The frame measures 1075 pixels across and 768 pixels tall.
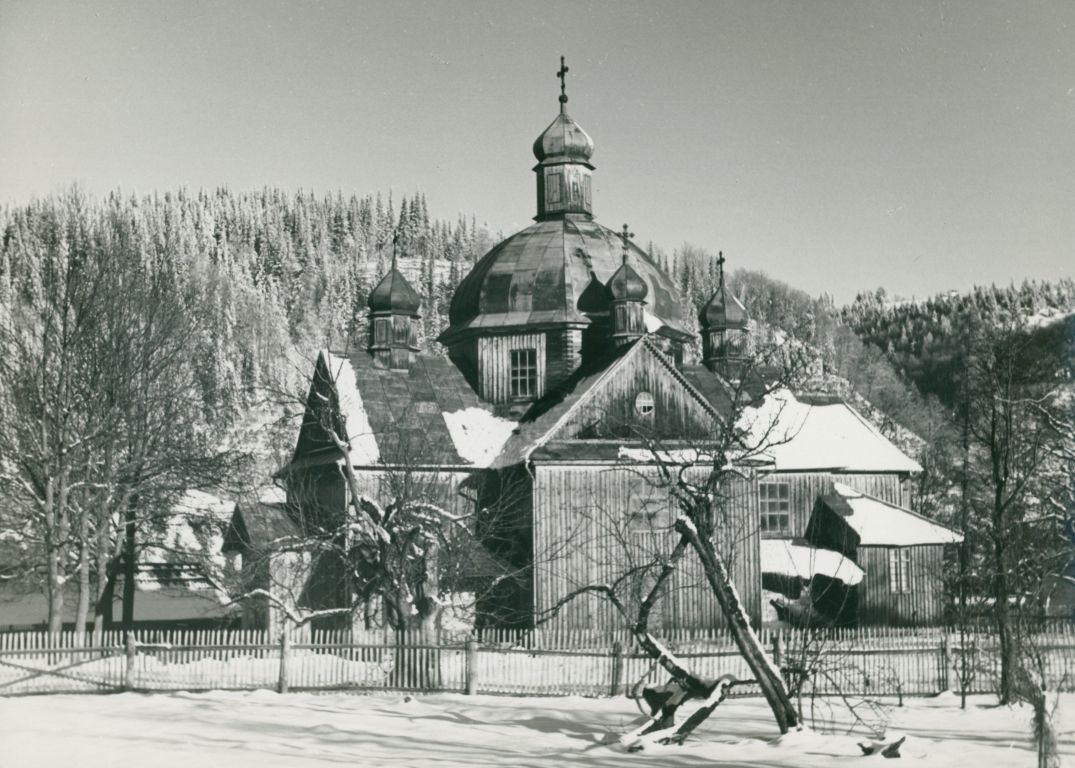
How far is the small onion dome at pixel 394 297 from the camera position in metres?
35.2

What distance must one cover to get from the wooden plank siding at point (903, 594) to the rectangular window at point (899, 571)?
7cm

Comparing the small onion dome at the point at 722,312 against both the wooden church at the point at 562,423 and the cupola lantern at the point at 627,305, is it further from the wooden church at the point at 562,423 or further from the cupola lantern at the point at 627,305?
the cupola lantern at the point at 627,305

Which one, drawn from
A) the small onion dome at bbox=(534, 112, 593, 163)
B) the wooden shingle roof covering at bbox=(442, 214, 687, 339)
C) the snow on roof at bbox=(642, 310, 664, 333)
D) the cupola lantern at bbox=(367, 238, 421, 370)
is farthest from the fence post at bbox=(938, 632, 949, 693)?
the small onion dome at bbox=(534, 112, 593, 163)

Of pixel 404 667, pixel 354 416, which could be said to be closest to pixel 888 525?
pixel 354 416

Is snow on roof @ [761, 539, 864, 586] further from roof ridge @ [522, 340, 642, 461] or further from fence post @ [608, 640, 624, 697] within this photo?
fence post @ [608, 640, 624, 697]

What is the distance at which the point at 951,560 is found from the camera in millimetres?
40656

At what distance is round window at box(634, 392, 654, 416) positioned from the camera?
30.9m

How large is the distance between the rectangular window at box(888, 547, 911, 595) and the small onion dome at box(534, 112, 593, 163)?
15755 millimetres

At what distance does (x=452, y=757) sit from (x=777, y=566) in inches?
762

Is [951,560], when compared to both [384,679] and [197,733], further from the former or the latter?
[197,733]

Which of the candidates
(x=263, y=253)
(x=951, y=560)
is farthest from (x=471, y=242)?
(x=951, y=560)

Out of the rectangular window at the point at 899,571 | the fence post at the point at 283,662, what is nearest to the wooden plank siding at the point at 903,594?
the rectangular window at the point at 899,571

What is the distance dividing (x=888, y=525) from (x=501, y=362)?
37.4ft

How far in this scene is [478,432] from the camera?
33312mm
